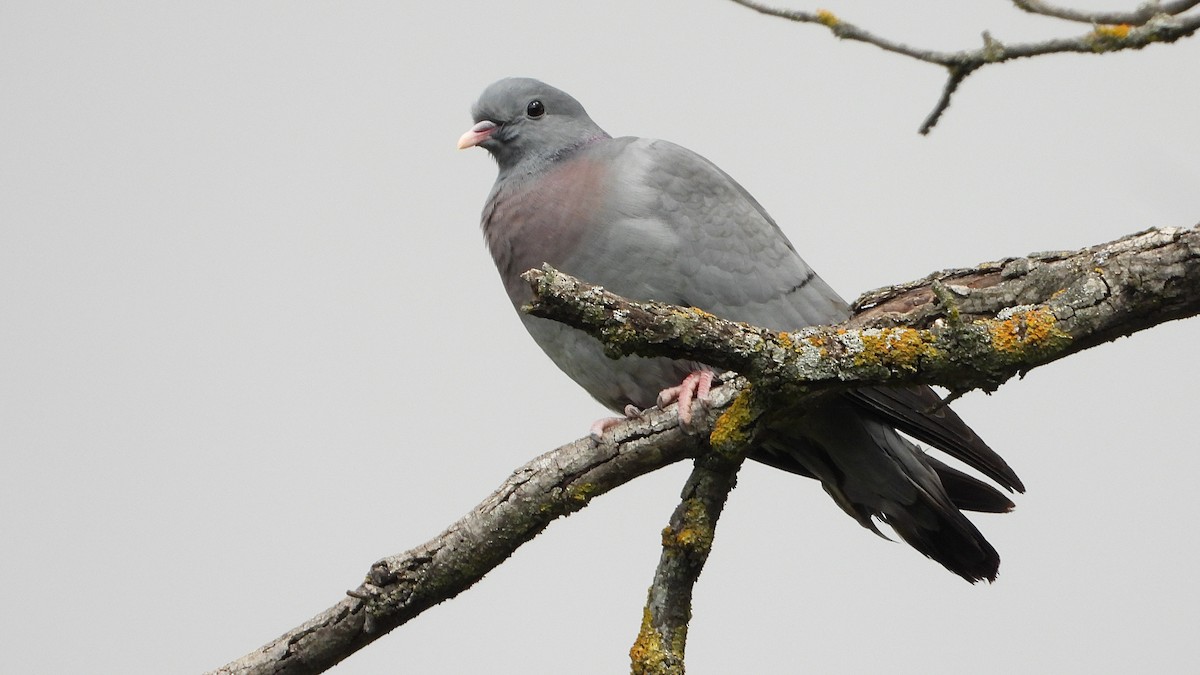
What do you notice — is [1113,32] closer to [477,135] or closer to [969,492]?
[969,492]

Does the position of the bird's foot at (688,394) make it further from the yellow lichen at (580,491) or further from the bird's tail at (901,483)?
the bird's tail at (901,483)

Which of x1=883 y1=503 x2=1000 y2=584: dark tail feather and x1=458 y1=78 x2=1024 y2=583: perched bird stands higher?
x1=458 y1=78 x2=1024 y2=583: perched bird

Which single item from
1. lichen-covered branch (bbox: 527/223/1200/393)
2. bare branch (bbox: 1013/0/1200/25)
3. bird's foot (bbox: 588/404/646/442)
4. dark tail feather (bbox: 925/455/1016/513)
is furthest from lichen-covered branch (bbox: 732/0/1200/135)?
dark tail feather (bbox: 925/455/1016/513)

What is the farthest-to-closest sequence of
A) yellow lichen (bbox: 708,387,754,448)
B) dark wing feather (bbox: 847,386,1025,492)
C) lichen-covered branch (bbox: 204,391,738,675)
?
dark wing feather (bbox: 847,386,1025,492)
lichen-covered branch (bbox: 204,391,738,675)
yellow lichen (bbox: 708,387,754,448)

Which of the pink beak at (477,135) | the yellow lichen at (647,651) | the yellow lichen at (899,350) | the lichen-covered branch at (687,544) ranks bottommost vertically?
the yellow lichen at (647,651)

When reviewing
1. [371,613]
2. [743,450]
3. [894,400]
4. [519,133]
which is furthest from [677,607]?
[519,133]

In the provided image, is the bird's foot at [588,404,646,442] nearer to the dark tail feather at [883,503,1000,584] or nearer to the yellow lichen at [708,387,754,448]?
the yellow lichen at [708,387,754,448]

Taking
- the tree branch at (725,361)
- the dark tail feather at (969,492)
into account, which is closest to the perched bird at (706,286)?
the dark tail feather at (969,492)

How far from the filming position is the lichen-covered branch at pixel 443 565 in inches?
132

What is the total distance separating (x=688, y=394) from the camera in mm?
3555

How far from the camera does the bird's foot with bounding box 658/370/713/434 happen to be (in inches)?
137

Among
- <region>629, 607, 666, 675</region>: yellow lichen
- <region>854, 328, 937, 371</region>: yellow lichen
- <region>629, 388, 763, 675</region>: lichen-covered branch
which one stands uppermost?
<region>854, 328, 937, 371</region>: yellow lichen

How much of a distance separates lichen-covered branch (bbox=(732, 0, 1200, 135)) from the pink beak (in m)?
2.39

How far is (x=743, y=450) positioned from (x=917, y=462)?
130cm
